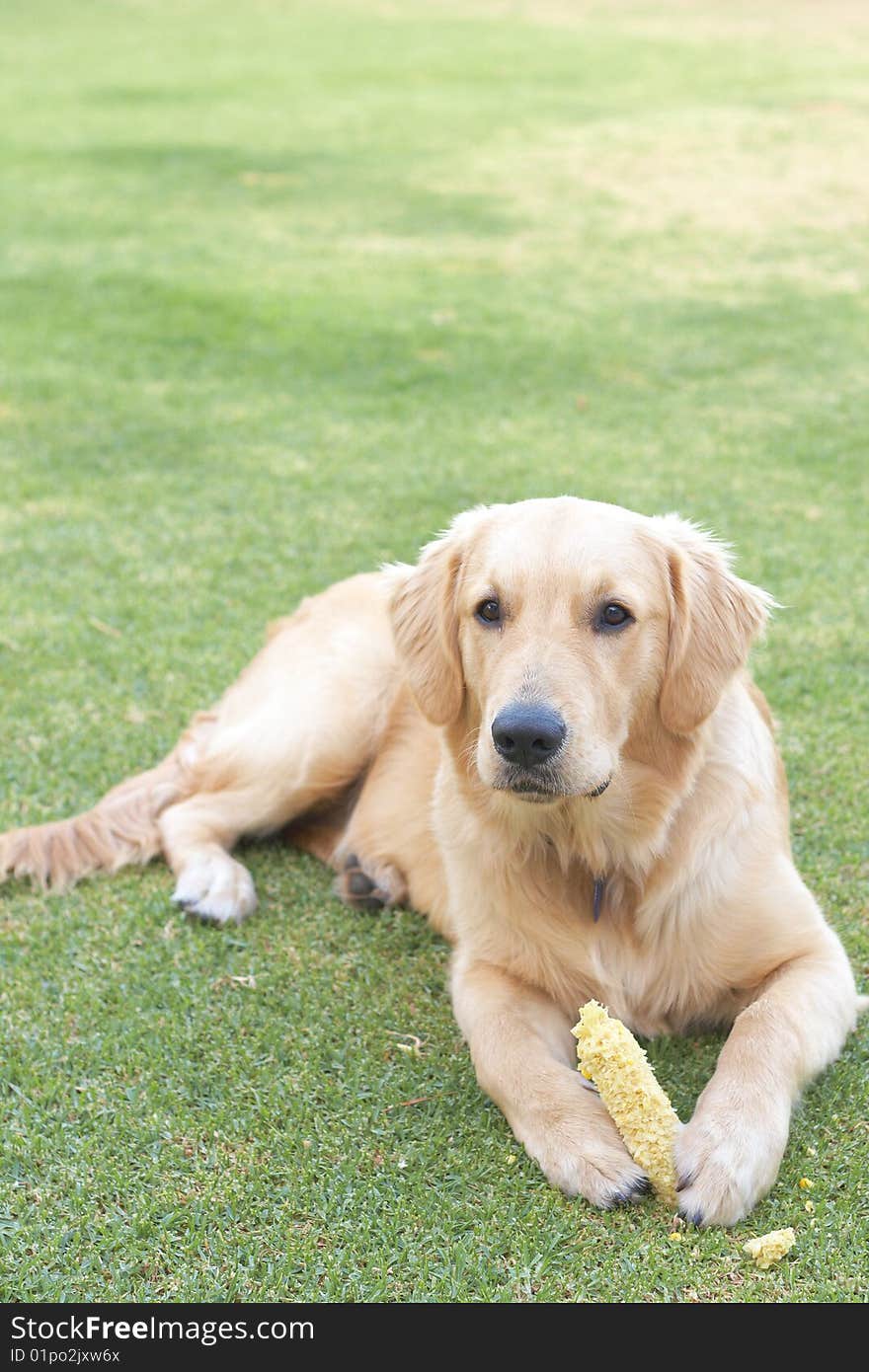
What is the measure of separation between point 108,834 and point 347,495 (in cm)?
353

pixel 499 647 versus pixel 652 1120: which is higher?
pixel 499 647

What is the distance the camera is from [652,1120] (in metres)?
2.91

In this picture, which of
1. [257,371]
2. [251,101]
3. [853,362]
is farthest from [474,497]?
[251,101]

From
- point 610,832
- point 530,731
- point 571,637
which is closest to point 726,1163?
point 610,832

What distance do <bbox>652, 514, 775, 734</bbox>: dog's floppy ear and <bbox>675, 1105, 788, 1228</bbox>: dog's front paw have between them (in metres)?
0.92

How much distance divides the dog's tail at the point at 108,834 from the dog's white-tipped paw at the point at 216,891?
0.27m

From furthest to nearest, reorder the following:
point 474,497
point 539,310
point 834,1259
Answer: point 539,310 → point 474,497 → point 834,1259

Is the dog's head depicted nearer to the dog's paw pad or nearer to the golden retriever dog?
the golden retriever dog

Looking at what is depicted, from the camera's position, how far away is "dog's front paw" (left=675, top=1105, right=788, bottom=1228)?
2.81m

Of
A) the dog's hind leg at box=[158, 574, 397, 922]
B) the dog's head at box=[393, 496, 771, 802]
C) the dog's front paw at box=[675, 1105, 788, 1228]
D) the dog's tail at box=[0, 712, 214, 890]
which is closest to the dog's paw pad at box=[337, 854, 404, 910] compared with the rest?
the dog's hind leg at box=[158, 574, 397, 922]

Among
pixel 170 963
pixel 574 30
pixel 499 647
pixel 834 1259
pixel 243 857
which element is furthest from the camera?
pixel 574 30

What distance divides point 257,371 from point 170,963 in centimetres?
669

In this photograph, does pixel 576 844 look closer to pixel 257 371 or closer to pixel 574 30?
pixel 257 371

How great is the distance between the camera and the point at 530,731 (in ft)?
9.98
